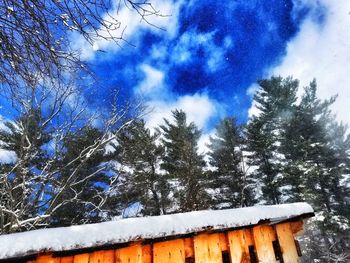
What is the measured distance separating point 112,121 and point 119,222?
951 centimetres

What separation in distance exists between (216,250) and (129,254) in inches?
37.9

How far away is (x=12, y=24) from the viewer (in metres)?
2.49

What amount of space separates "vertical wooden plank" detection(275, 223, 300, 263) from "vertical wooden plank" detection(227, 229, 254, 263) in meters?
0.47

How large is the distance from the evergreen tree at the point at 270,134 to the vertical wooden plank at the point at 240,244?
74.7 ft

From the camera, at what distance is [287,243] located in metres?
3.22

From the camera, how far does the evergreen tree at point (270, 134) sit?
24.7 m

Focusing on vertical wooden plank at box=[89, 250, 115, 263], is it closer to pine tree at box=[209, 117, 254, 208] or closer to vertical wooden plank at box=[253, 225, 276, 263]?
vertical wooden plank at box=[253, 225, 276, 263]

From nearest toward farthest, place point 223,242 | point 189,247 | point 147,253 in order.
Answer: point 147,253, point 189,247, point 223,242

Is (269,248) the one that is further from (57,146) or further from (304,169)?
(304,169)

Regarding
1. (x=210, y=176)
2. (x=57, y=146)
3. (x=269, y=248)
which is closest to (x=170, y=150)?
(x=210, y=176)

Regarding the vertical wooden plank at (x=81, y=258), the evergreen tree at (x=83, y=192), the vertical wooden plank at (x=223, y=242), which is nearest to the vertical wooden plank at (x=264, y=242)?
the vertical wooden plank at (x=223, y=242)

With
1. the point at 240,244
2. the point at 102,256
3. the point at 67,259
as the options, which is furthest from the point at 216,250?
the point at 67,259

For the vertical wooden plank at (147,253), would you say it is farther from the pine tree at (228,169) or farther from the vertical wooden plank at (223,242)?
the pine tree at (228,169)

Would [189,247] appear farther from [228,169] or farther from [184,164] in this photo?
[228,169]
